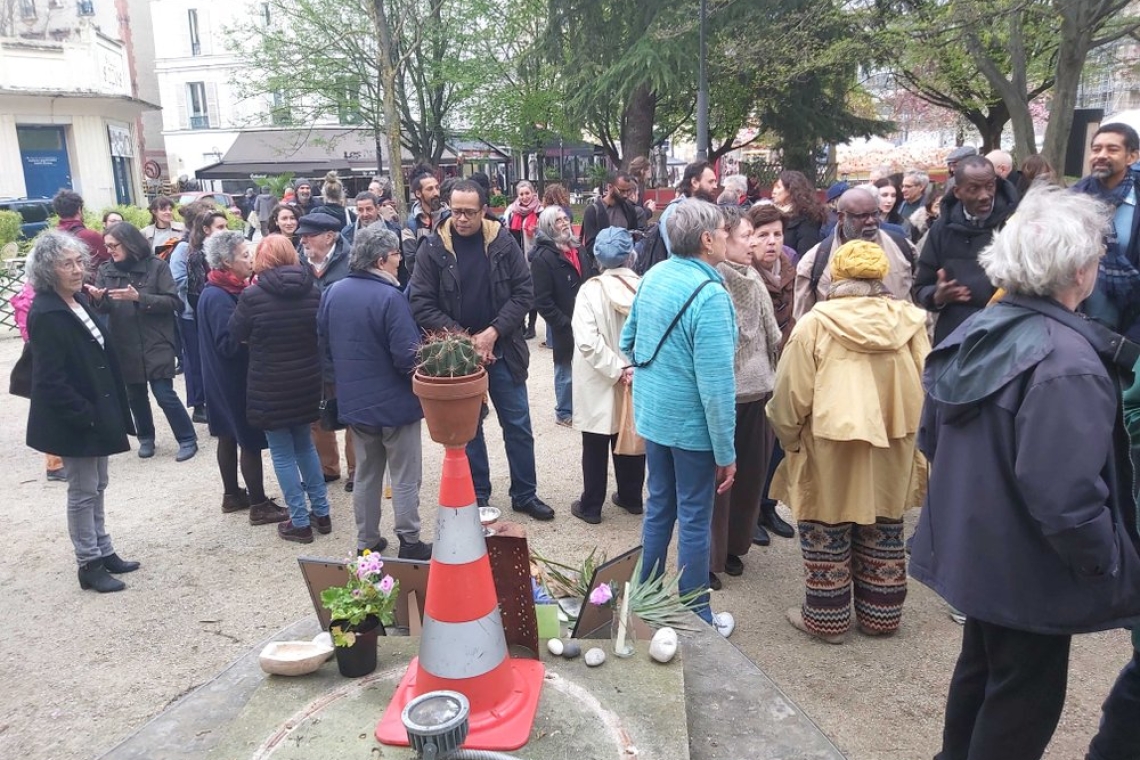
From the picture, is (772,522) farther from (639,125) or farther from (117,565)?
(639,125)

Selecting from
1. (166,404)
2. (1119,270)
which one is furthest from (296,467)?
(1119,270)

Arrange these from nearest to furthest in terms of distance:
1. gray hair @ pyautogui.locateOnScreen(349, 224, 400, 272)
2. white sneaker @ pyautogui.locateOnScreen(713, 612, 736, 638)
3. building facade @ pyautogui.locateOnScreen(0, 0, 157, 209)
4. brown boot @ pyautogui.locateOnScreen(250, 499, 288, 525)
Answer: white sneaker @ pyautogui.locateOnScreen(713, 612, 736, 638) → gray hair @ pyautogui.locateOnScreen(349, 224, 400, 272) → brown boot @ pyautogui.locateOnScreen(250, 499, 288, 525) → building facade @ pyautogui.locateOnScreen(0, 0, 157, 209)

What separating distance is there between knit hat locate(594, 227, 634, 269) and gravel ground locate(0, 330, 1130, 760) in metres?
1.67

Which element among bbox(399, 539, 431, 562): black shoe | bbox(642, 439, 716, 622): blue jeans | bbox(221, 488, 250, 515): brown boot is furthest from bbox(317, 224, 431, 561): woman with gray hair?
bbox(221, 488, 250, 515): brown boot

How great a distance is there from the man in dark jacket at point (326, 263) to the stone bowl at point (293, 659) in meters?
3.26

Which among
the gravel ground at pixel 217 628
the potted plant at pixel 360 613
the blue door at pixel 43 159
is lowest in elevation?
the gravel ground at pixel 217 628

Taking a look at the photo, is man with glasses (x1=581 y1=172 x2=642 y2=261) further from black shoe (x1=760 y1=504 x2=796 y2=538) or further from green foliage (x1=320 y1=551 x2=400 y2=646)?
green foliage (x1=320 y1=551 x2=400 y2=646)

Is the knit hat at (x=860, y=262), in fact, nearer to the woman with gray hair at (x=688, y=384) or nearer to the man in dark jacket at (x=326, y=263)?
the woman with gray hair at (x=688, y=384)

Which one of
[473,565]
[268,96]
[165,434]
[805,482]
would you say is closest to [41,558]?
[165,434]

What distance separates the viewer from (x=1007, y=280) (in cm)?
249

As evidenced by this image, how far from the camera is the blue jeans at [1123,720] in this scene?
2.80 meters

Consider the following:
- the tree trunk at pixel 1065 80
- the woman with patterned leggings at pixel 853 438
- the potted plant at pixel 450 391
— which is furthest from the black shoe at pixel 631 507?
the tree trunk at pixel 1065 80

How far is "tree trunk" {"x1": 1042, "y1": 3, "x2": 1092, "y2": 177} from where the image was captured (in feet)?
42.5

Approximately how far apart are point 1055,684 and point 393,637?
2135 millimetres
